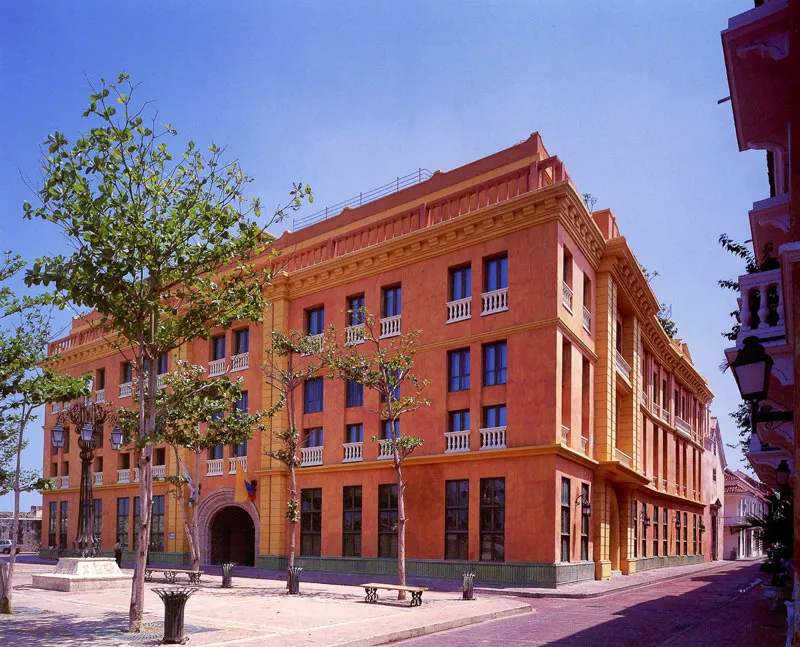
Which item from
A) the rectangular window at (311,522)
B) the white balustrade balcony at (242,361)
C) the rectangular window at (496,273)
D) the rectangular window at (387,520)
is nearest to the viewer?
the rectangular window at (496,273)

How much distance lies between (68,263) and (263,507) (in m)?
20.5

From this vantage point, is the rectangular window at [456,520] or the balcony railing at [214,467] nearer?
the rectangular window at [456,520]

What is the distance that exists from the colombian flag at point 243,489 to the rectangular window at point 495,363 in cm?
1191

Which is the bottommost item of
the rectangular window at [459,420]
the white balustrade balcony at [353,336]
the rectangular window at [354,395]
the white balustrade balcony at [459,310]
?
the rectangular window at [459,420]

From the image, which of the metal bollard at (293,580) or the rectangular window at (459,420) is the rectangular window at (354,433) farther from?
the metal bollard at (293,580)

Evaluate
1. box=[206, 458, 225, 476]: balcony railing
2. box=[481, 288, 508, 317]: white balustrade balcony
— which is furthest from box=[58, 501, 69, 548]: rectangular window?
box=[481, 288, 508, 317]: white balustrade balcony

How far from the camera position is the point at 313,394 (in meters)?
32.0

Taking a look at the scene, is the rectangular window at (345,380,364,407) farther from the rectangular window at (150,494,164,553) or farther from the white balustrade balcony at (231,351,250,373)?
the rectangular window at (150,494,164,553)

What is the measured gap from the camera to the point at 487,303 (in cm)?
2667

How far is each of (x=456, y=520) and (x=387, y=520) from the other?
312 cm

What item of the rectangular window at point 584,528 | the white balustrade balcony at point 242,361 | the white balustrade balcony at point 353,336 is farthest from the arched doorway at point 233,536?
the rectangular window at point 584,528

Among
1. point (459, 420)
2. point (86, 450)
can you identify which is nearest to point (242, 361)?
point (86, 450)

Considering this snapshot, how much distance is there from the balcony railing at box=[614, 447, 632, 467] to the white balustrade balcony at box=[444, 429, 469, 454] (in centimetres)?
789

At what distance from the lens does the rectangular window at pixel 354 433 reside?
29844mm
